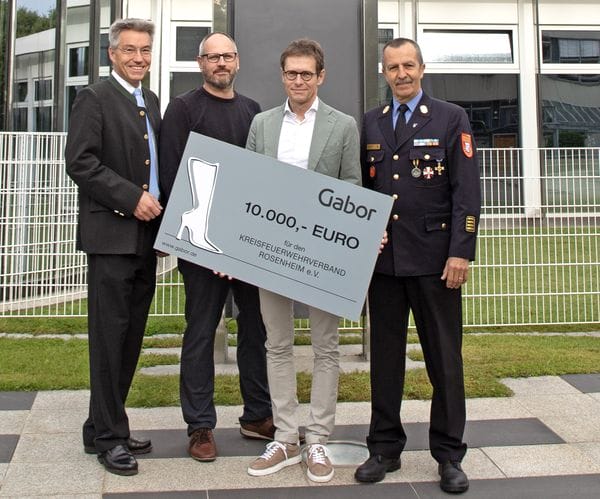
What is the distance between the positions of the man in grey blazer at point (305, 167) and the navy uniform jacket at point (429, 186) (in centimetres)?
25

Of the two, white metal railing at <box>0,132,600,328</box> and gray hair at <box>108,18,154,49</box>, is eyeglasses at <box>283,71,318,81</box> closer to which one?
gray hair at <box>108,18,154,49</box>

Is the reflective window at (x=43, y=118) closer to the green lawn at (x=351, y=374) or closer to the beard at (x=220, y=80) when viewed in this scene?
the green lawn at (x=351, y=374)

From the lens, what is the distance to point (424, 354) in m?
3.62

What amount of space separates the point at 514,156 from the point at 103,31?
512cm

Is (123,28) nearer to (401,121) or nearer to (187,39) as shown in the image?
(401,121)

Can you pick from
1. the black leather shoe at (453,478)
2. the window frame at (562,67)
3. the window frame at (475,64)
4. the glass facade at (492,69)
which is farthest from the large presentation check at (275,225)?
the window frame at (562,67)

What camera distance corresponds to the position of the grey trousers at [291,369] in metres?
3.70

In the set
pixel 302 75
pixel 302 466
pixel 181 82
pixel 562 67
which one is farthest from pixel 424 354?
pixel 562 67

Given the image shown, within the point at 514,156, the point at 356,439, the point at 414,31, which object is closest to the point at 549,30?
the point at 414,31

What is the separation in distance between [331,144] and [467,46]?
1297 cm

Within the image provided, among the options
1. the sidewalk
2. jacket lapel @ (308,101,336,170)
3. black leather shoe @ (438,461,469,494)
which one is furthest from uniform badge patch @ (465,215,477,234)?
the sidewalk

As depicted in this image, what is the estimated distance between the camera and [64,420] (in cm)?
443

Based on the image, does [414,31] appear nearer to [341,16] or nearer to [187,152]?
[341,16]

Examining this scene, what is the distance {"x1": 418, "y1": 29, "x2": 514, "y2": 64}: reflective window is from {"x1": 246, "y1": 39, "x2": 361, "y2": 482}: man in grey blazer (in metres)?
12.5
